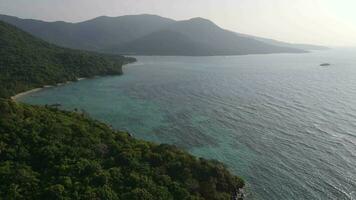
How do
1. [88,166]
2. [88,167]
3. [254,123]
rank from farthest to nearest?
[254,123] < [88,166] < [88,167]

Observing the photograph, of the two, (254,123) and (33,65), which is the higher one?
(33,65)

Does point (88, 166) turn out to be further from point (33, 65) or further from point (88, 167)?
point (33, 65)

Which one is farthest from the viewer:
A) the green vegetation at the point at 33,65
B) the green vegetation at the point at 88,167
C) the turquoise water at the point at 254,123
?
the green vegetation at the point at 33,65

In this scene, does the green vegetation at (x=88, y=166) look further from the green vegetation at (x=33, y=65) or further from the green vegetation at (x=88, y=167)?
the green vegetation at (x=33, y=65)

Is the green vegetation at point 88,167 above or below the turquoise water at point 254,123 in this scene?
above

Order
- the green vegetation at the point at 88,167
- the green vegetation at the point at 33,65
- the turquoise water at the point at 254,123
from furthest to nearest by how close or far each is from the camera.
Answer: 1. the green vegetation at the point at 33,65
2. the turquoise water at the point at 254,123
3. the green vegetation at the point at 88,167

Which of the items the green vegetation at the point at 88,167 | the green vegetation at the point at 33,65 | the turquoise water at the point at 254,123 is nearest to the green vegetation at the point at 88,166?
the green vegetation at the point at 88,167

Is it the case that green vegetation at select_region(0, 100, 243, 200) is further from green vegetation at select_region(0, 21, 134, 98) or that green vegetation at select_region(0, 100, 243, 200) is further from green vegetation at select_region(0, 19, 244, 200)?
green vegetation at select_region(0, 21, 134, 98)

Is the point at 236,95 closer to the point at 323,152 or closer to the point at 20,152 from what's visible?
the point at 323,152

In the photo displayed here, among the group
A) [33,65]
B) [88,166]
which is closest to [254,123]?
[88,166]
